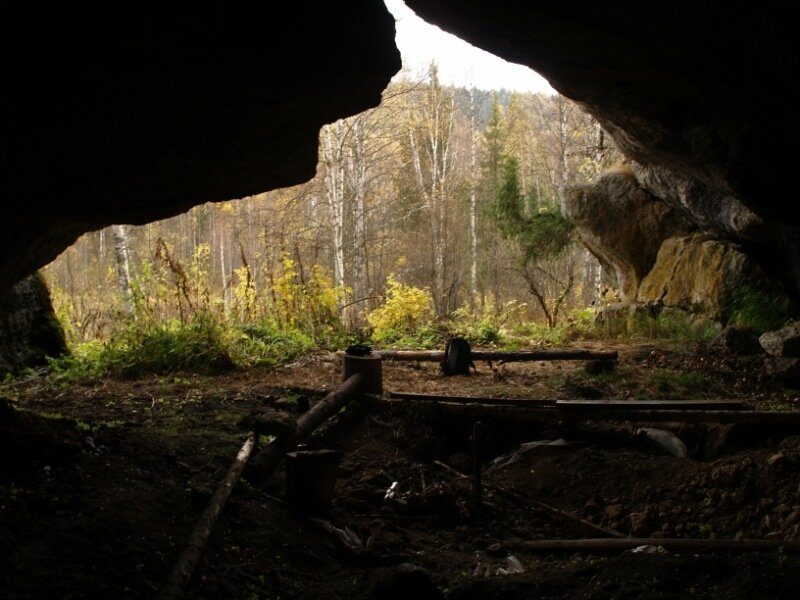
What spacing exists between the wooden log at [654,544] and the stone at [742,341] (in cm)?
582

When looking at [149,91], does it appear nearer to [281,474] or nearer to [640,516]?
[281,474]

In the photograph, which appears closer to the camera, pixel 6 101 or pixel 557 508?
pixel 6 101

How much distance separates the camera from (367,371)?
7.09 m

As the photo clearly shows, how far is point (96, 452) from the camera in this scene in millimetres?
4488

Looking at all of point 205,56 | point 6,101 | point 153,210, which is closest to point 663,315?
point 153,210

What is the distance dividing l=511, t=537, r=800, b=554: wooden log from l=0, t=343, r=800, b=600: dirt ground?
6 centimetres

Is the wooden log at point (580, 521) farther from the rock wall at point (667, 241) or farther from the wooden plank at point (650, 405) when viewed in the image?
the rock wall at point (667, 241)

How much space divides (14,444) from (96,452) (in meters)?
0.65

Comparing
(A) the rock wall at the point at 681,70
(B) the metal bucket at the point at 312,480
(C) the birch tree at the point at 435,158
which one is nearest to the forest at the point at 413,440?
(B) the metal bucket at the point at 312,480

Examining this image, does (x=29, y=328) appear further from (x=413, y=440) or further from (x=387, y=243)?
(x=387, y=243)

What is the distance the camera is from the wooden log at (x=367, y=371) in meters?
7.05

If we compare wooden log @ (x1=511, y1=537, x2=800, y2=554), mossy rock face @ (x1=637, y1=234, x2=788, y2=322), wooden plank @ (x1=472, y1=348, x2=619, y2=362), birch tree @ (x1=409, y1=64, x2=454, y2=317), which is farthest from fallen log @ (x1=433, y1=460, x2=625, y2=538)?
birch tree @ (x1=409, y1=64, x2=454, y2=317)

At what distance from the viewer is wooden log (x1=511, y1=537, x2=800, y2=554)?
3771mm

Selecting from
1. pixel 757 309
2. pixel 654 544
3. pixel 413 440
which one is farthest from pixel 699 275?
pixel 654 544
